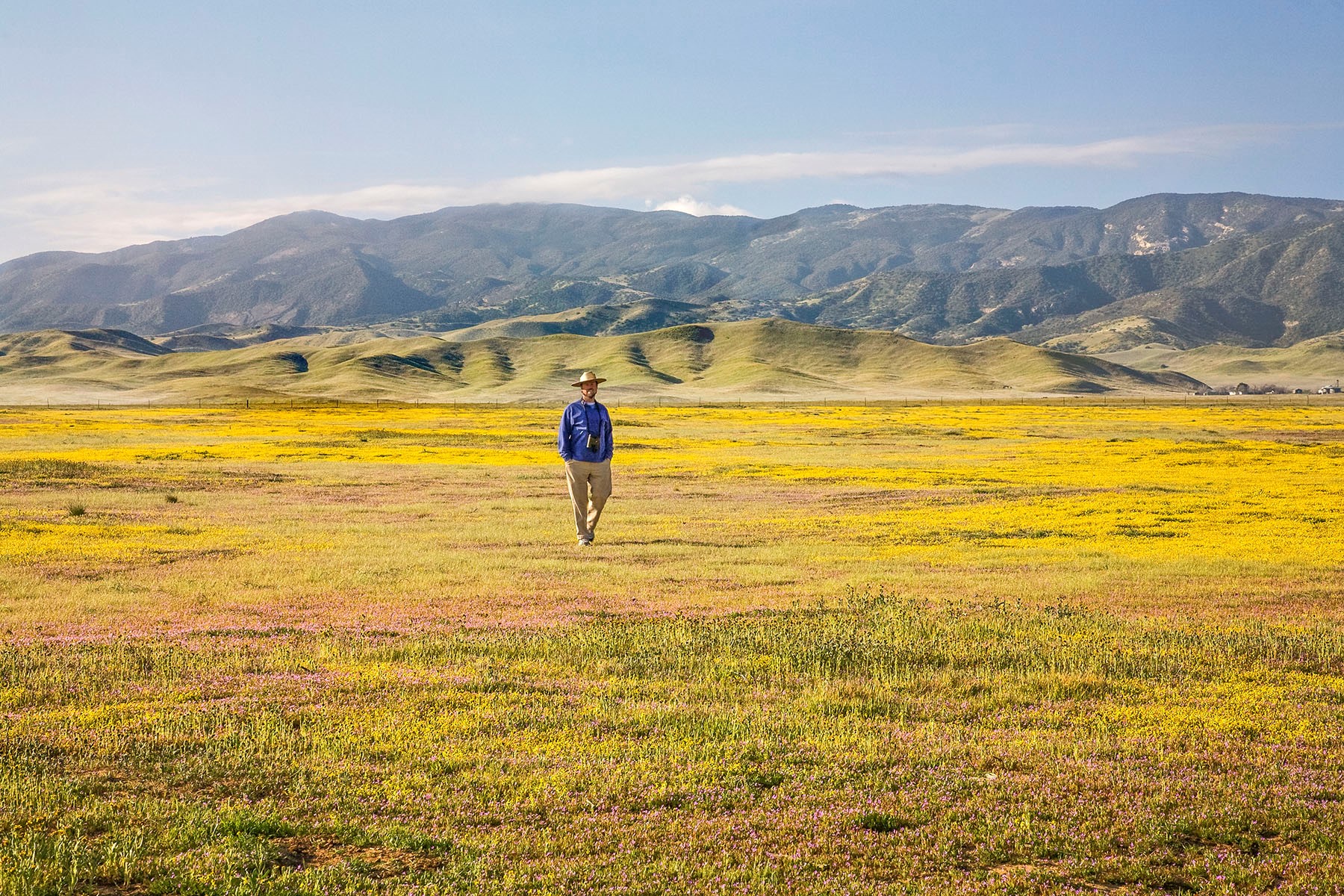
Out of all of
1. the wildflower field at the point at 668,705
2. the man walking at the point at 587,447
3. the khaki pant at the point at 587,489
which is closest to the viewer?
the wildflower field at the point at 668,705

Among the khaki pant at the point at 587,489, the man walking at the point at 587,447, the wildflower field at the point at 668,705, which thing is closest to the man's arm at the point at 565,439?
the man walking at the point at 587,447

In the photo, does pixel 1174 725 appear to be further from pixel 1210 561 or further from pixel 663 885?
pixel 1210 561

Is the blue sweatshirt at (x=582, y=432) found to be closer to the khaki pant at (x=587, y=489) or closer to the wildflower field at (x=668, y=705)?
the khaki pant at (x=587, y=489)

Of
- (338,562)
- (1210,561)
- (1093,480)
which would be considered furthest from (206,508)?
(1093,480)

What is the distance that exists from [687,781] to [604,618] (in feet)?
22.2

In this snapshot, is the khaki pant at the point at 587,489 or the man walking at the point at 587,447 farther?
the khaki pant at the point at 587,489

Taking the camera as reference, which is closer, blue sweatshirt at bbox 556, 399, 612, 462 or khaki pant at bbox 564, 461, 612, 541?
blue sweatshirt at bbox 556, 399, 612, 462

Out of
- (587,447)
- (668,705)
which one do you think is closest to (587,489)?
(587,447)

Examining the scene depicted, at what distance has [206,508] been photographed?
3056cm

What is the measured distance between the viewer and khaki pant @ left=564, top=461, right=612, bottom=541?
73.6ft

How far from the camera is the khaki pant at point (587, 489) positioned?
73.6 ft

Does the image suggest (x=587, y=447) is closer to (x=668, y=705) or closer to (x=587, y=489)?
(x=587, y=489)

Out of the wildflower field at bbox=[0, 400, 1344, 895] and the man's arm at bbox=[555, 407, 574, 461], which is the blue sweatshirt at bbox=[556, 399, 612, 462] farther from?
the wildflower field at bbox=[0, 400, 1344, 895]

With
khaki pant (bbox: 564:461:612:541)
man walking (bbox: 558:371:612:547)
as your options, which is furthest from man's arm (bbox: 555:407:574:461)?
khaki pant (bbox: 564:461:612:541)
